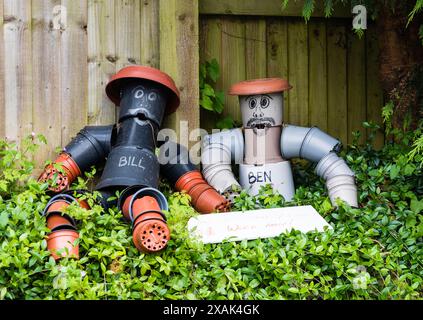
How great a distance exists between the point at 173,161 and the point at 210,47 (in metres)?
1.07

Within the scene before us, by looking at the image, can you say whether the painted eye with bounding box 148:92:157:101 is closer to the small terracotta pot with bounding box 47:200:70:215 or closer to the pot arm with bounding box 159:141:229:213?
the pot arm with bounding box 159:141:229:213

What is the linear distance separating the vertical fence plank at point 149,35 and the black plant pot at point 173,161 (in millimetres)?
544

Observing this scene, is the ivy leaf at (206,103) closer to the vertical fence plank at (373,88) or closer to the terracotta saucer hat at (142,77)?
the terracotta saucer hat at (142,77)

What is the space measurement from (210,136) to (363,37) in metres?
1.51

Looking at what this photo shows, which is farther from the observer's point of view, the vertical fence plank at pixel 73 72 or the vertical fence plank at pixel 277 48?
the vertical fence plank at pixel 277 48

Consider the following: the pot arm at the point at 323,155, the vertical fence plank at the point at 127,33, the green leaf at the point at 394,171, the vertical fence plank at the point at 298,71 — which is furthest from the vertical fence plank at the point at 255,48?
the green leaf at the point at 394,171

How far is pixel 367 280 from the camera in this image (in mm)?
3291

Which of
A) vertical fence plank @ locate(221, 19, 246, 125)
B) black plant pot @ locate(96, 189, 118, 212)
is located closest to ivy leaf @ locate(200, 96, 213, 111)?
vertical fence plank @ locate(221, 19, 246, 125)

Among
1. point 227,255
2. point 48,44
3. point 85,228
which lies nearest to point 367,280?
point 227,255

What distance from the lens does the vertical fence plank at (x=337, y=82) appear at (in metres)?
5.22

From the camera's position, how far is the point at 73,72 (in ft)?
14.6

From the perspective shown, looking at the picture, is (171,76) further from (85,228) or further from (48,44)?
(85,228)

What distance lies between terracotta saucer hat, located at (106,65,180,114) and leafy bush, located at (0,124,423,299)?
28.4 inches

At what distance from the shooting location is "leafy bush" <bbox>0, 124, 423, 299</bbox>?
319 centimetres
